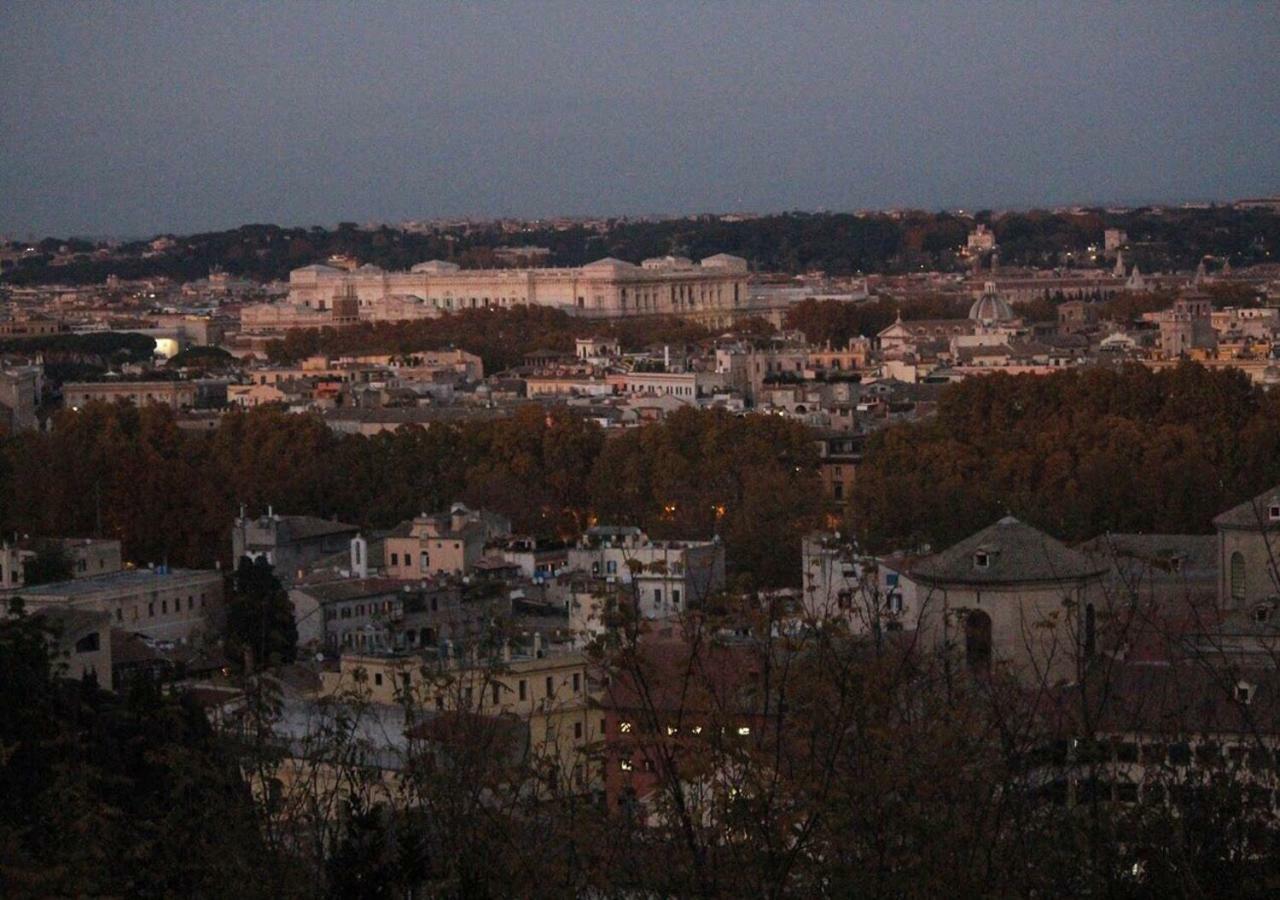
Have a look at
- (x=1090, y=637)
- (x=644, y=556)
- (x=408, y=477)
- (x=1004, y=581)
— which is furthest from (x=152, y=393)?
(x=1090, y=637)

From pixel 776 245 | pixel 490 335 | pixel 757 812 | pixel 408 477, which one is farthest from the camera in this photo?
pixel 776 245

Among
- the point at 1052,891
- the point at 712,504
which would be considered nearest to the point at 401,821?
the point at 1052,891

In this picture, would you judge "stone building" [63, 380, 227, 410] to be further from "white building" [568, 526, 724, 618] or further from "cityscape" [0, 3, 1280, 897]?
Result: "white building" [568, 526, 724, 618]

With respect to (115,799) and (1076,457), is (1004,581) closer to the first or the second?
(115,799)

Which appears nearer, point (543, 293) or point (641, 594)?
point (641, 594)

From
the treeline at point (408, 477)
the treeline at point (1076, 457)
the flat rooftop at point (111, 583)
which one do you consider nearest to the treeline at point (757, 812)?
the treeline at point (1076, 457)

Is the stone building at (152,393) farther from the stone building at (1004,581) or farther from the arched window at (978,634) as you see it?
the arched window at (978,634)

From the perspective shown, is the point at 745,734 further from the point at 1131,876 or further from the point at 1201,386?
the point at 1201,386
